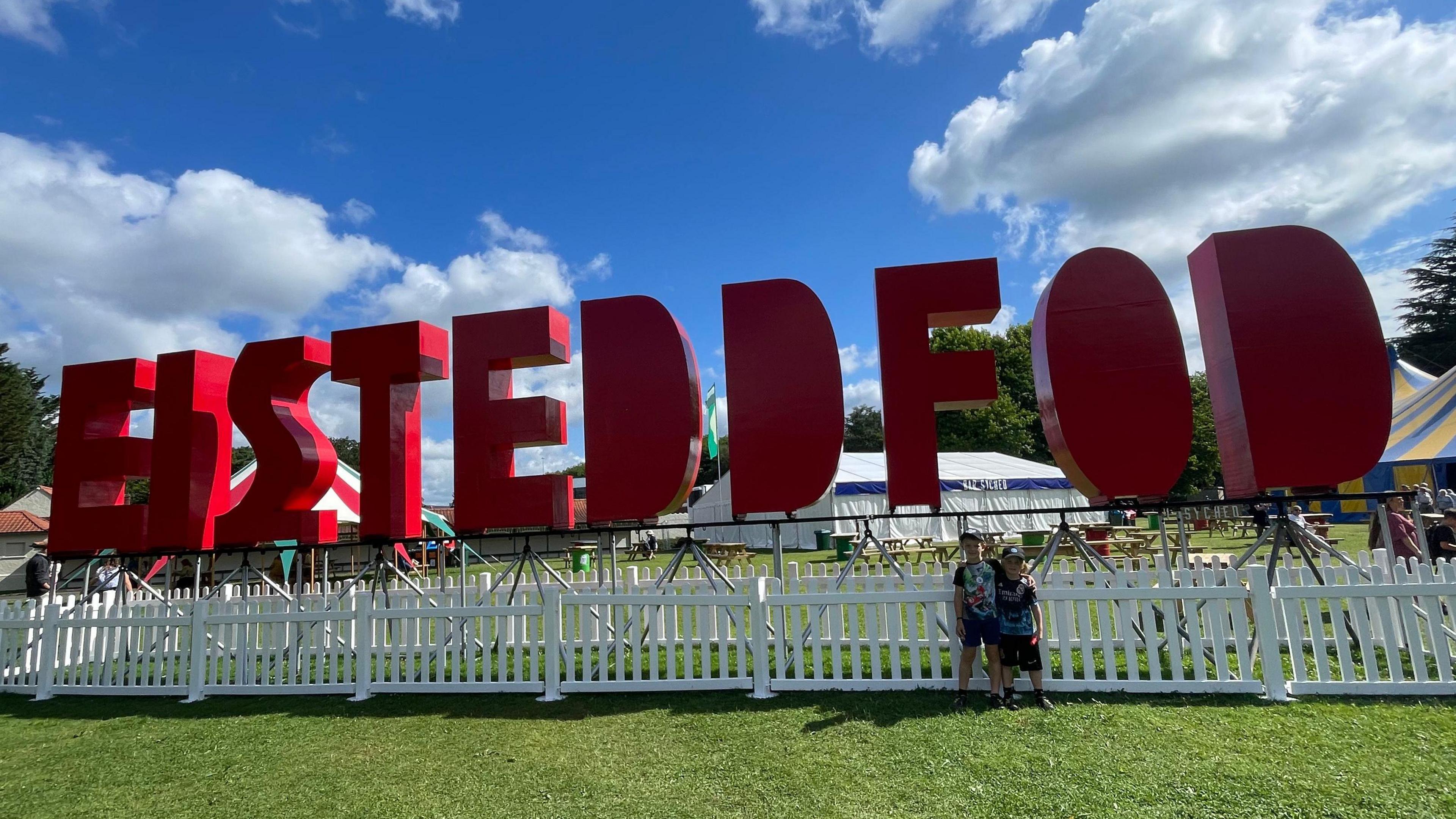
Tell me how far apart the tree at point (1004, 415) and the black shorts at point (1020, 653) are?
127 ft

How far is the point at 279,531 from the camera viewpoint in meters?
9.63

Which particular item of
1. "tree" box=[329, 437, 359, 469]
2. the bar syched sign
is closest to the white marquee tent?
the bar syched sign

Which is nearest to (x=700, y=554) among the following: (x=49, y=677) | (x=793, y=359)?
(x=793, y=359)

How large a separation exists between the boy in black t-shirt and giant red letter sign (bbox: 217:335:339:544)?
42.9 ft

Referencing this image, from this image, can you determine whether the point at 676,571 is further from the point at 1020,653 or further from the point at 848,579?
the point at 1020,653

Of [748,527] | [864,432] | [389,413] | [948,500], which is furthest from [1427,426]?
[864,432]

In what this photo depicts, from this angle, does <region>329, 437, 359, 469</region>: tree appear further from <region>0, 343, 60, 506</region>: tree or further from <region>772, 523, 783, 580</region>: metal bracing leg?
<region>772, 523, 783, 580</region>: metal bracing leg

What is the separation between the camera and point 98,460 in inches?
408

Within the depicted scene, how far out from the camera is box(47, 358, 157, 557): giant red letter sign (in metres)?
10.2

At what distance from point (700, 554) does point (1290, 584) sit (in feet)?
17.9

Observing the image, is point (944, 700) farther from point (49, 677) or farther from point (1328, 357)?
point (49, 677)

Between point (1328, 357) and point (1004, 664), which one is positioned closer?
point (1004, 664)

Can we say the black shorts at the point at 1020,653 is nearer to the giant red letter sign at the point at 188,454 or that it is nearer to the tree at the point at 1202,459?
the giant red letter sign at the point at 188,454

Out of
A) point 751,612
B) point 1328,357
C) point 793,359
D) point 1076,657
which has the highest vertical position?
point 793,359
